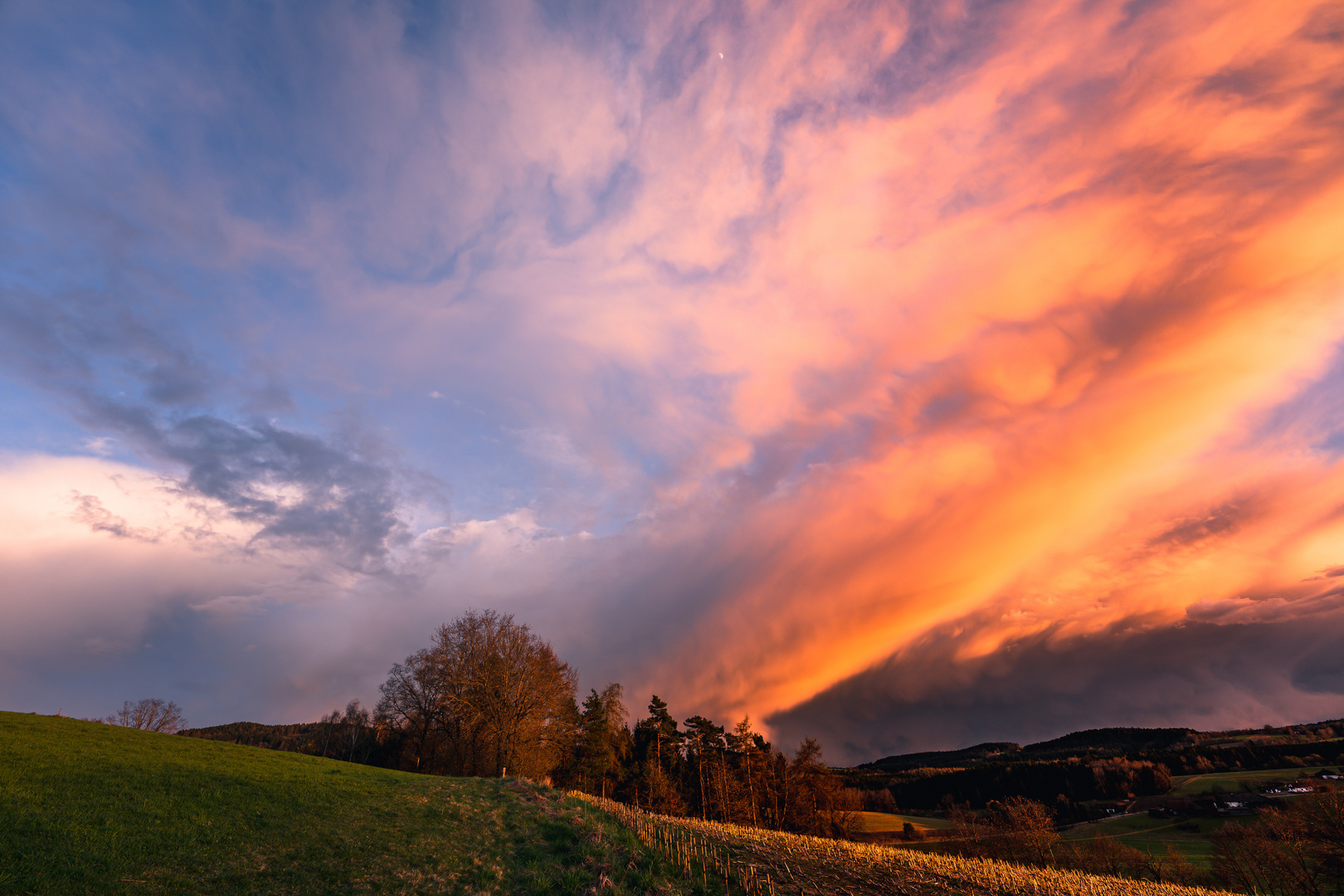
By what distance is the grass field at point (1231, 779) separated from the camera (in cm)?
12669

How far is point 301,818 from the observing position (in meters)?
21.1

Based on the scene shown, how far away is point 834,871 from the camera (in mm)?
24047

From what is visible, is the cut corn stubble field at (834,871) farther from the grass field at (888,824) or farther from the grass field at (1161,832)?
the grass field at (1161,832)

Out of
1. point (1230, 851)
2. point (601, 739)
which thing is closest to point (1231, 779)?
point (1230, 851)

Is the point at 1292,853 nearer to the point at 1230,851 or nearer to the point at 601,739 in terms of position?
the point at 1230,851

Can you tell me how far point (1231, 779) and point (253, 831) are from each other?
214 m

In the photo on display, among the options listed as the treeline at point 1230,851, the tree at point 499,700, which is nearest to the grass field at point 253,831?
the tree at point 499,700

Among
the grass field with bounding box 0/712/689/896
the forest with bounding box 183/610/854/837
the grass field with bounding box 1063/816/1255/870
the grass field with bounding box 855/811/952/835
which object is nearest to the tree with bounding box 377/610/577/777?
the forest with bounding box 183/610/854/837

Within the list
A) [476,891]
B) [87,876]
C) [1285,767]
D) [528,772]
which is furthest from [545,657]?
[1285,767]

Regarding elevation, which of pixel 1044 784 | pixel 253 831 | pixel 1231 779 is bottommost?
pixel 1044 784

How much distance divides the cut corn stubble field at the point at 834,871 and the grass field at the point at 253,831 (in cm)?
216

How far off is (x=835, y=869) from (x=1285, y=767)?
745ft

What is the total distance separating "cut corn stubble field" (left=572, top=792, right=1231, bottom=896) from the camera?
2091cm

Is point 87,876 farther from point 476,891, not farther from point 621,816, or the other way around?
point 621,816
